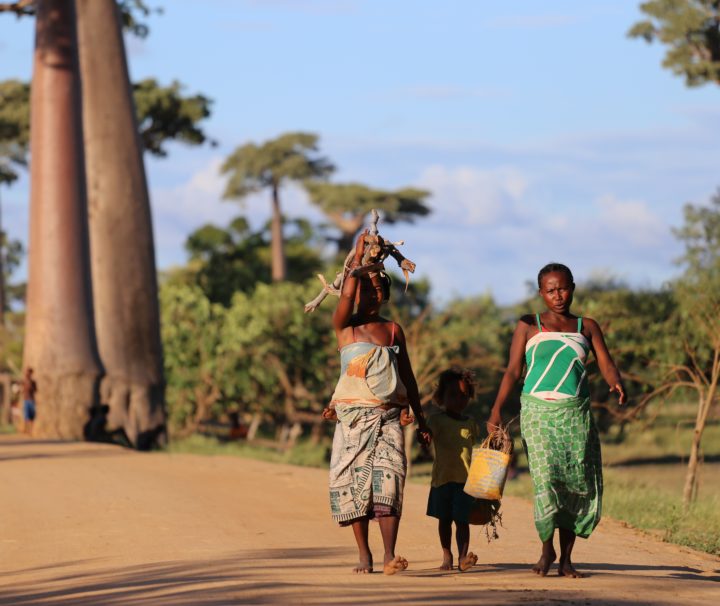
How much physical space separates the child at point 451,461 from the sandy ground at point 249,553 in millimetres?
234

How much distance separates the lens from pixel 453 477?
799 centimetres

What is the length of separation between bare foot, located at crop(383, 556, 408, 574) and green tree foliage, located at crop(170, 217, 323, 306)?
134 feet

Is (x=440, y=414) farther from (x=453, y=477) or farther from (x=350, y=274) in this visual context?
(x=350, y=274)

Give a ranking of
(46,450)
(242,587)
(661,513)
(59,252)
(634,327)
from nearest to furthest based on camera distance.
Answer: (242,587) → (661,513) → (46,450) → (59,252) → (634,327)

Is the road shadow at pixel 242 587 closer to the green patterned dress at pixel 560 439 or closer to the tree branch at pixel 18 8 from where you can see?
the green patterned dress at pixel 560 439

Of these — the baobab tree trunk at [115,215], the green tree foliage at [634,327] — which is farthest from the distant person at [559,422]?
the baobab tree trunk at [115,215]

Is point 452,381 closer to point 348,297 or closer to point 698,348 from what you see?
point 348,297

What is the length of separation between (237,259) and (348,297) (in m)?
51.0

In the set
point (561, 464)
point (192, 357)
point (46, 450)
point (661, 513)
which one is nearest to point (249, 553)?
point (561, 464)

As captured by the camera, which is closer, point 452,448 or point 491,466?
point 491,466

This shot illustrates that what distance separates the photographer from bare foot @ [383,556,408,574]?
7.39 m

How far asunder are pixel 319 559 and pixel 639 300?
21.2 m

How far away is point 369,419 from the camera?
757 cm

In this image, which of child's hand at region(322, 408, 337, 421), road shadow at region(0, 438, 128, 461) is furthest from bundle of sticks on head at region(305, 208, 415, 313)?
road shadow at region(0, 438, 128, 461)
